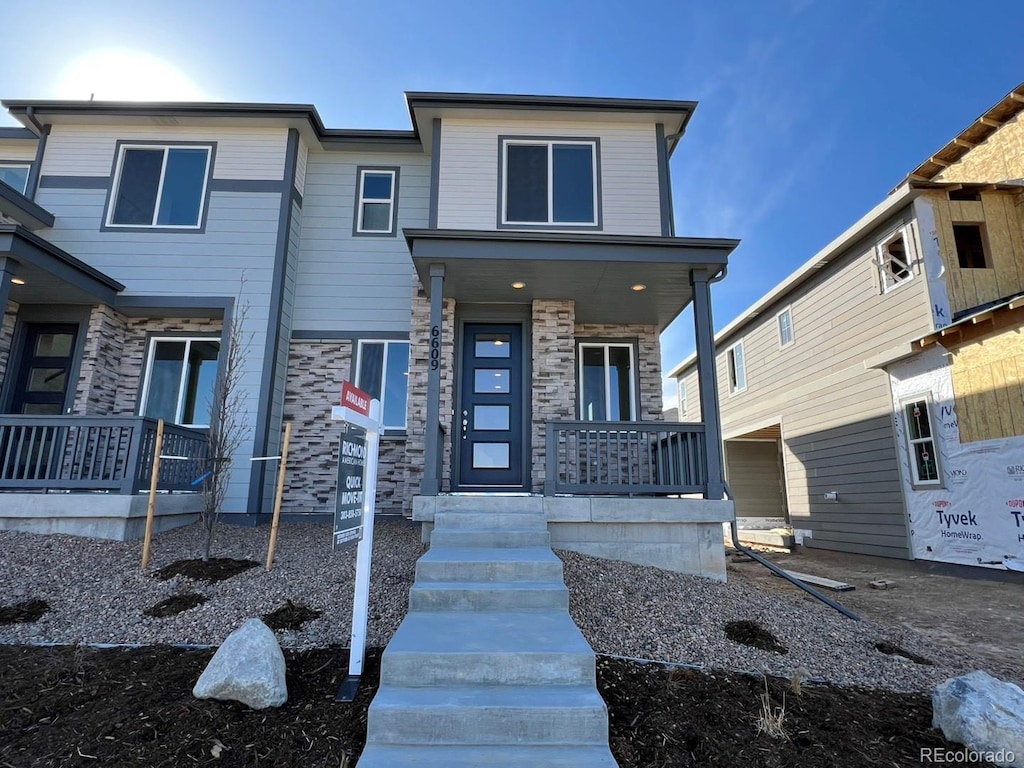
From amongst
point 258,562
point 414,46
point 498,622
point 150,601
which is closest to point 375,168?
point 414,46

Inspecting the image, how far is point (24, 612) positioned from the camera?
3.94m

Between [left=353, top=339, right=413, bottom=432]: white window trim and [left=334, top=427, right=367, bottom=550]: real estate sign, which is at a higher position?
[left=353, top=339, right=413, bottom=432]: white window trim

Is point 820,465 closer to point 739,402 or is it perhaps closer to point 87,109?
point 739,402

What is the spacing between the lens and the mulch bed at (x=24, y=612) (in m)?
3.83

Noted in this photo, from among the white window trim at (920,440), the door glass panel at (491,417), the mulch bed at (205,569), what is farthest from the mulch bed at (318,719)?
the white window trim at (920,440)

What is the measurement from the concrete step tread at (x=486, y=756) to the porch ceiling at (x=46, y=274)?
7.23 metres

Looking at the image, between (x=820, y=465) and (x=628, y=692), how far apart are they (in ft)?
32.4

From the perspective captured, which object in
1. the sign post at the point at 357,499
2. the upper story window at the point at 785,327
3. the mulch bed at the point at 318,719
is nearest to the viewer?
the mulch bed at the point at 318,719

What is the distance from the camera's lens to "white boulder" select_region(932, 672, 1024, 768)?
245 cm

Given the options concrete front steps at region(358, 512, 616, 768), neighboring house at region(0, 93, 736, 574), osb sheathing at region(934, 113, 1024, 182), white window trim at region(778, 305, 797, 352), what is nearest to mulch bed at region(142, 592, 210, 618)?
concrete front steps at region(358, 512, 616, 768)

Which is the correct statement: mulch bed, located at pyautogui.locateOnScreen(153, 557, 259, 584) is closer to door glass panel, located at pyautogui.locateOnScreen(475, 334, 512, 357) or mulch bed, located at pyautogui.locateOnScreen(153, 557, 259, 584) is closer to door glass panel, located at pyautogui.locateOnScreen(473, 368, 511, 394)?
door glass panel, located at pyautogui.locateOnScreen(473, 368, 511, 394)

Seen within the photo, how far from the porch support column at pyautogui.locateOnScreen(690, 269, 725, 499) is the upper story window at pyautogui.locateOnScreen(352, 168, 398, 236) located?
4798 millimetres

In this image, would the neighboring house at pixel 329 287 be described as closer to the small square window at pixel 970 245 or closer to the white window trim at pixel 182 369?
the white window trim at pixel 182 369

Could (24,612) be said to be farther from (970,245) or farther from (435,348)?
(970,245)
